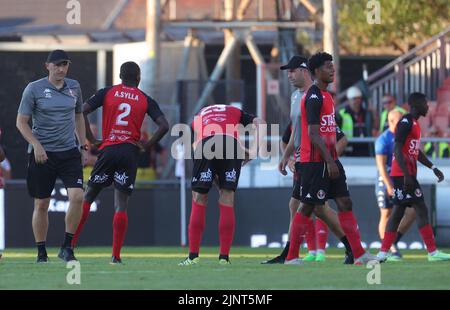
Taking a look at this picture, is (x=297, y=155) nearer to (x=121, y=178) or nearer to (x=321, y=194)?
(x=321, y=194)

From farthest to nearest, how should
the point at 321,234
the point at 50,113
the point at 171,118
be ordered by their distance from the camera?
1. the point at 171,118
2. the point at 321,234
3. the point at 50,113

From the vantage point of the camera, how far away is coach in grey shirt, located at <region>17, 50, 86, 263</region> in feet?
50.1

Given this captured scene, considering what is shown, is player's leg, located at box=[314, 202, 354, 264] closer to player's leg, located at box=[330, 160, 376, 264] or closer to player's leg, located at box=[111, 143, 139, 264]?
player's leg, located at box=[330, 160, 376, 264]

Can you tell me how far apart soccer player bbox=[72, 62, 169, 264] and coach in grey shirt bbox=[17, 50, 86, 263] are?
28 centimetres

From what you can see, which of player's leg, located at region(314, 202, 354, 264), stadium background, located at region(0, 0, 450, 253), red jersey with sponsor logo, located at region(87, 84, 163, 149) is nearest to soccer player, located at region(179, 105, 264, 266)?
red jersey with sponsor logo, located at region(87, 84, 163, 149)

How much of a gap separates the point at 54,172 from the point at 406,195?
4.09 meters

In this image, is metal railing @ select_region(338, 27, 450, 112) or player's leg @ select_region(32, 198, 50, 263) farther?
metal railing @ select_region(338, 27, 450, 112)

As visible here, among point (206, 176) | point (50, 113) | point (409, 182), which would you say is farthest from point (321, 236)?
point (50, 113)

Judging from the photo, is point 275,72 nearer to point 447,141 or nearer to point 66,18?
point 447,141

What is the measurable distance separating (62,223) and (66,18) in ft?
30.6

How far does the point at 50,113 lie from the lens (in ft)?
50.3

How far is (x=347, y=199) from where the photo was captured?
15.1 meters
